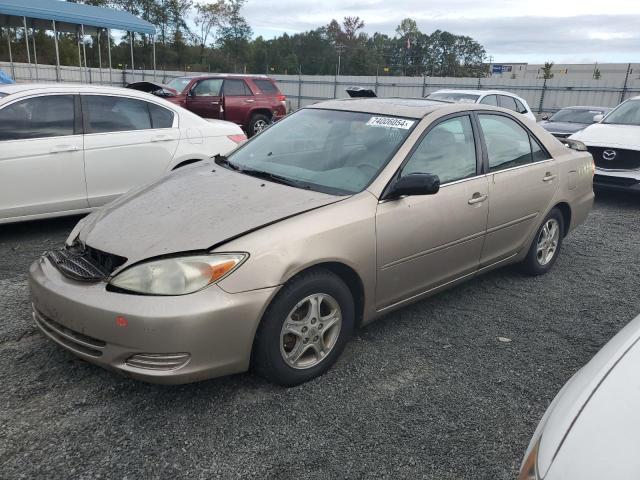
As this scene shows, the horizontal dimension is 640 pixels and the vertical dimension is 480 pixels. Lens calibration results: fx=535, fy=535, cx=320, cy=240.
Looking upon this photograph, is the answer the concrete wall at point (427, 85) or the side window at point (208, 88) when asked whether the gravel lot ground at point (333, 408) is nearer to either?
the side window at point (208, 88)

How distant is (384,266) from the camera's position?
10.6ft

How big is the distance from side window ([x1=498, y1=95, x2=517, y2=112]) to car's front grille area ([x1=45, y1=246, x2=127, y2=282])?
10.7 m

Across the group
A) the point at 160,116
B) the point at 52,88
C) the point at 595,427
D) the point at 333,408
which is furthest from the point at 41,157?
the point at 595,427

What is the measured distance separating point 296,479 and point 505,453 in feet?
3.32

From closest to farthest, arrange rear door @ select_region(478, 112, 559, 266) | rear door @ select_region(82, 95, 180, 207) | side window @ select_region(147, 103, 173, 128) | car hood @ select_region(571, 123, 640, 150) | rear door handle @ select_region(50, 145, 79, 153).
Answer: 1. rear door @ select_region(478, 112, 559, 266)
2. rear door handle @ select_region(50, 145, 79, 153)
3. rear door @ select_region(82, 95, 180, 207)
4. side window @ select_region(147, 103, 173, 128)
5. car hood @ select_region(571, 123, 640, 150)

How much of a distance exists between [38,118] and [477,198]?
4103 millimetres

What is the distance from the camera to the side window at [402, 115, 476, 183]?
352 cm

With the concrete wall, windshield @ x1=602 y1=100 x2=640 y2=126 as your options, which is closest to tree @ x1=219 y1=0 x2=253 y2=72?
the concrete wall

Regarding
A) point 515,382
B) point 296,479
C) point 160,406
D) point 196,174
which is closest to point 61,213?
point 196,174

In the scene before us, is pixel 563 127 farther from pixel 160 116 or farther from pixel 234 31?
pixel 234 31

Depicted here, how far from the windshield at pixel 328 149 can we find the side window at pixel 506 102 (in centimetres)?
887

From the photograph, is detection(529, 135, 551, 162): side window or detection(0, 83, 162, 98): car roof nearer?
detection(529, 135, 551, 162): side window

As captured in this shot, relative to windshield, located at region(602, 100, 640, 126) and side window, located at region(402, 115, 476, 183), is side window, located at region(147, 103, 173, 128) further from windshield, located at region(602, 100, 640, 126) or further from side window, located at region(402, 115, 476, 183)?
windshield, located at region(602, 100, 640, 126)

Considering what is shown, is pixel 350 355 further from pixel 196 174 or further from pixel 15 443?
pixel 15 443
